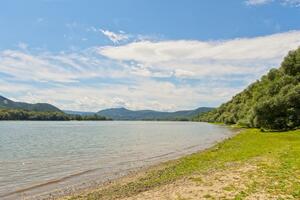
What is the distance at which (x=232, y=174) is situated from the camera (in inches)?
814

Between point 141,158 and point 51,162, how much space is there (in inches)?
385

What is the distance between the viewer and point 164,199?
1588 centimetres

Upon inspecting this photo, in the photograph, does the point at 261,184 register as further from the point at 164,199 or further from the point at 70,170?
the point at 70,170

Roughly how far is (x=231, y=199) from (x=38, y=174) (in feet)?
61.2

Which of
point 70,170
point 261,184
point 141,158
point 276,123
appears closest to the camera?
point 261,184

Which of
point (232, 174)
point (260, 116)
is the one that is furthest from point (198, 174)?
point (260, 116)

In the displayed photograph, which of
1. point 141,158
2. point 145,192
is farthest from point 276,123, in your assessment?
point 145,192

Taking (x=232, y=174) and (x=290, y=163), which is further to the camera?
(x=290, y=163)

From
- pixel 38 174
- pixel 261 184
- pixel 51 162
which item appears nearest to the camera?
pixel 261 184

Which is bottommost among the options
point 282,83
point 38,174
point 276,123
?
point 38,174

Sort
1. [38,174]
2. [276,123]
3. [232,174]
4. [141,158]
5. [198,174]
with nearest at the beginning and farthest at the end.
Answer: [232,174] < [198,174] < [38,174] < [141,158] < [276,123]

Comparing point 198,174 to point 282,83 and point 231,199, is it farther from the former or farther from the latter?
point 282,83

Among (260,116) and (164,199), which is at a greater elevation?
(260,116)

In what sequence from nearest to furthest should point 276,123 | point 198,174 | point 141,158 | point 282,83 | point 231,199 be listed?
point 231,199, point 198,174, point 141,158, point 276,123, point 282,83
